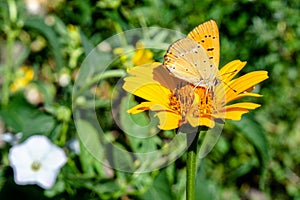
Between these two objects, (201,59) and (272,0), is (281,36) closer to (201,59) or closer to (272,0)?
(272,0)

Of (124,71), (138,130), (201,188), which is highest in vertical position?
(124,71)

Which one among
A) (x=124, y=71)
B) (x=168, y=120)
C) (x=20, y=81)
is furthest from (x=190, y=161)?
(x=20, y=81)

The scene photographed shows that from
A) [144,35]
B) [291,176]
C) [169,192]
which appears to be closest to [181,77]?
[169,192]

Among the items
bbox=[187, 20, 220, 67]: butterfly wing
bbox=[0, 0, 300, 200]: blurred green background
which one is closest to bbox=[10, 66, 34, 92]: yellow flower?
bbox=[0, 0, 300, 200]: blurred green background

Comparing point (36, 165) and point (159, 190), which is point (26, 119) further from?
point (159, 190)

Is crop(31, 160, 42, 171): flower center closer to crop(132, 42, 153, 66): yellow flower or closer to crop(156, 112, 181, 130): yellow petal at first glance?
crop(132, 42, 153, 66): yellow flower

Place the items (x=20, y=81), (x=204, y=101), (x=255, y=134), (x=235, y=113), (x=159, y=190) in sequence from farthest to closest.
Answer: (x=20, y=81), (x=159, y=190), (x=255, y=134), (x=204, y=101), (x=235, y=113)
